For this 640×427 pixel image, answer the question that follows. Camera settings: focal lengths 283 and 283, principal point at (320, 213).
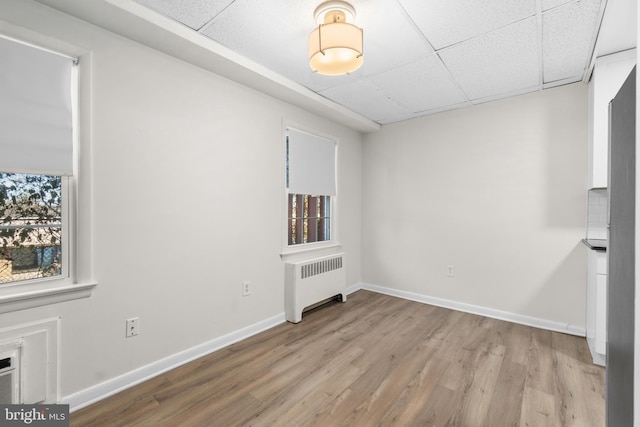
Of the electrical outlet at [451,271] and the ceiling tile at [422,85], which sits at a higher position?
the ceiling tile at [422,85]

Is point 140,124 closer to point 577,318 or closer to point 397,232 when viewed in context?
point 397,232

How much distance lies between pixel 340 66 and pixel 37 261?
7.36ft

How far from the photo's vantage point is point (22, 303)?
1.58 m

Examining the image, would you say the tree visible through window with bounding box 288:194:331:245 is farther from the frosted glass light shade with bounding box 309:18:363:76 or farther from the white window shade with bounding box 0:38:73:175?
the white window shade with bounding box 0:38:73:175

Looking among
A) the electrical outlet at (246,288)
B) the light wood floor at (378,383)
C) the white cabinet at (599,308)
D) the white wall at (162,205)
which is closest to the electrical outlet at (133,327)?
the white wall at (162,205)

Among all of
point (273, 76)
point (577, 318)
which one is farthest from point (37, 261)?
point (577, 318)

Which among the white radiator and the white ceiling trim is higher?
the white ceiling trim

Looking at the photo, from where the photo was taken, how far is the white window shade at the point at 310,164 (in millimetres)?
3289

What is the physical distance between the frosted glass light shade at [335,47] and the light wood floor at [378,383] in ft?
7.23

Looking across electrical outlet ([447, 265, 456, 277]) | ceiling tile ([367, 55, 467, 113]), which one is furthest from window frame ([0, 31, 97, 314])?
electrical outlet ([447, 265, 456, 277])

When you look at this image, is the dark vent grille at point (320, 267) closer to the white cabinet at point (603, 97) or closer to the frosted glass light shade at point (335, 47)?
the frosted glass light shade at point (335, 47)

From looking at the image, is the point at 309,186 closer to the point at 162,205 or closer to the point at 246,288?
the point at 246,288

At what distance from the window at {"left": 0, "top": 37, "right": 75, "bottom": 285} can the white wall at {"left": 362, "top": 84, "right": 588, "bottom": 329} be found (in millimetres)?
3501

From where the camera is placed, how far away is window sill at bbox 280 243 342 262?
3205 millimetres
